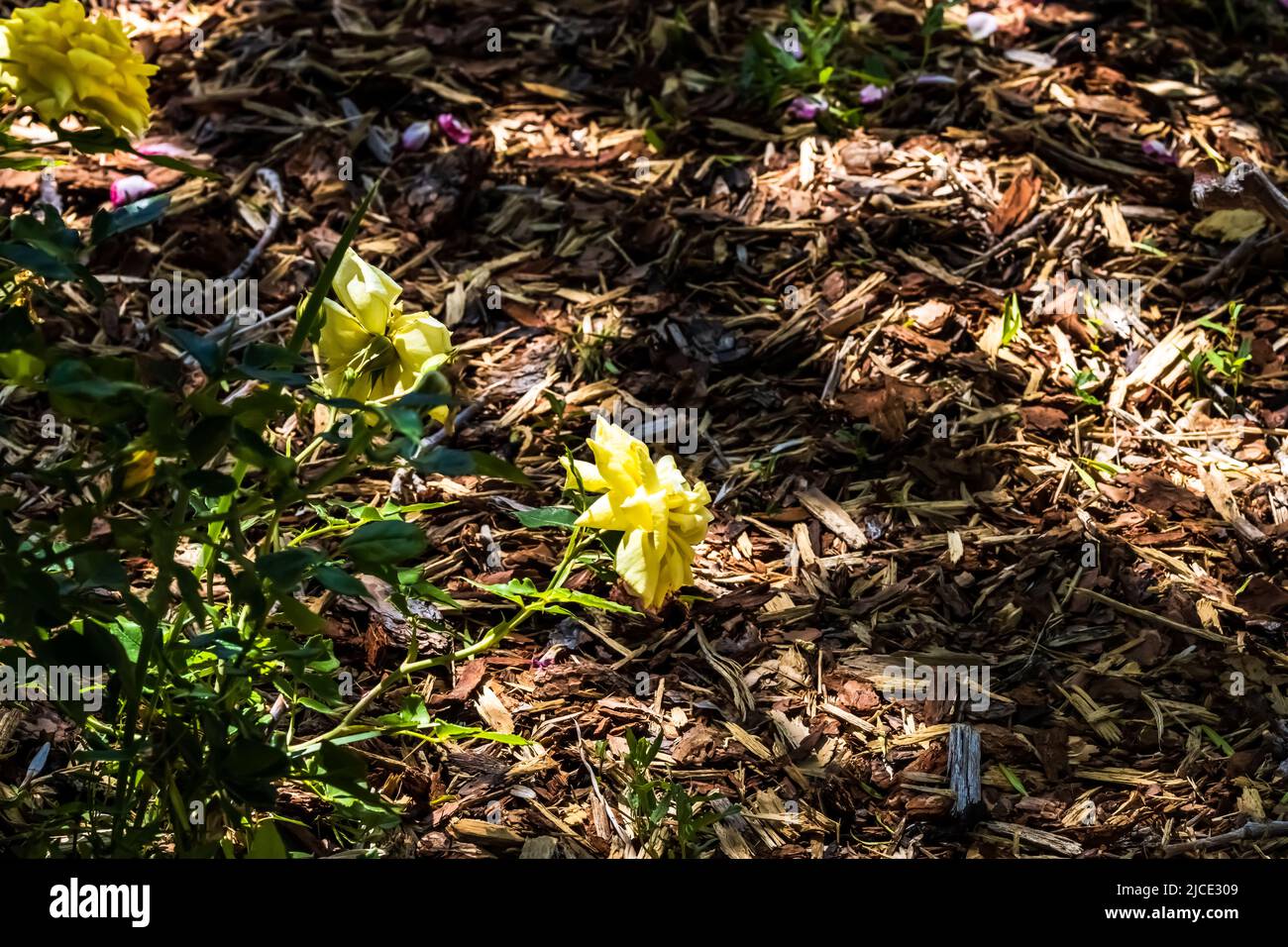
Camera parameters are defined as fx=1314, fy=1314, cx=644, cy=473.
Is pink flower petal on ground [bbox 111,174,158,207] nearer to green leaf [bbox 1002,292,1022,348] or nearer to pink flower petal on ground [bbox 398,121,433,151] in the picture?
pink flower petal on ground [bbox 398,121,433,151]

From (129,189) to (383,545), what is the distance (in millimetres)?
2194

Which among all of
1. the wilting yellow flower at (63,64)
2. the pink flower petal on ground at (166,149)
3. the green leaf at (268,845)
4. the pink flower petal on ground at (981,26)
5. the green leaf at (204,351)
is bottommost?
the green leaf at (268,845)

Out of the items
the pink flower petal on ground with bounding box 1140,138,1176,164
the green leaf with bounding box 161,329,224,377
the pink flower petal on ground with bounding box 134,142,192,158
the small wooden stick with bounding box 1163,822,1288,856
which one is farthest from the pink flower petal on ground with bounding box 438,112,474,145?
the small wooden stick with bounding box 1163,822,1288,856

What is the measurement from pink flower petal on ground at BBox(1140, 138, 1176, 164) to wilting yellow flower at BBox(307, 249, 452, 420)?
2.47 meters

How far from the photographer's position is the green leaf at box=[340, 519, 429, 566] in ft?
4.68

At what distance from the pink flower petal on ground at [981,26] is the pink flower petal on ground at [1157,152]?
0.61m

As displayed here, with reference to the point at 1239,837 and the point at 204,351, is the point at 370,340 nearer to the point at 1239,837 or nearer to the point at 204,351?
the point at 204,351

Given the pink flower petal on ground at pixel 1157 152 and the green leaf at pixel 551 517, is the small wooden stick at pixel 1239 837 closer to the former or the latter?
the green leaf at pixel 551 517

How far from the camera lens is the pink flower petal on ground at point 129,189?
10.6 ft

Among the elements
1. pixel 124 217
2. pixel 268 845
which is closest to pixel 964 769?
pixel 268 845

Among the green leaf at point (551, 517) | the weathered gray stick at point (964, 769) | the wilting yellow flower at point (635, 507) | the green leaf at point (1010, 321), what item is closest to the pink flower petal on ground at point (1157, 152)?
the green leaf at point (1010, 321)

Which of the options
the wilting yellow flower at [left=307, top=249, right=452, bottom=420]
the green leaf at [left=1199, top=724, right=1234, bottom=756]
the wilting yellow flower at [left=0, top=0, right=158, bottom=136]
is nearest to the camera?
the wilting yellow flower at [left=307, top=249, right=452, bottom=420]
